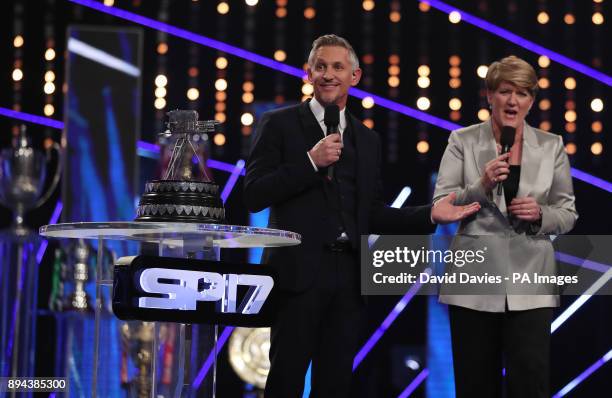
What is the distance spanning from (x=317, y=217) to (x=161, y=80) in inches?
74.6

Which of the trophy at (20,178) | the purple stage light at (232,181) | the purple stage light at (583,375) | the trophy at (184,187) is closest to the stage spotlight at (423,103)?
A: the purple stage light at (232,181)

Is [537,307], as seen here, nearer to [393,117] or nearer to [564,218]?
[564,218]

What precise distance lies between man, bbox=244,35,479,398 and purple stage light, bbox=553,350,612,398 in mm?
1794

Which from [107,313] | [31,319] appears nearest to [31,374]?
[31,319]

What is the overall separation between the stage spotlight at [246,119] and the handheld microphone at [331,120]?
1.69m

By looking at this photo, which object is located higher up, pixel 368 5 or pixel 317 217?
pixel 368 5

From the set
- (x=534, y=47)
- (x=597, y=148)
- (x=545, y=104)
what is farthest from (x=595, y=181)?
(x=534, y=47)

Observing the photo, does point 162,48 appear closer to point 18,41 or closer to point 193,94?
point 193,94

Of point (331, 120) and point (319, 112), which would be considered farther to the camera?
point (319, 112)

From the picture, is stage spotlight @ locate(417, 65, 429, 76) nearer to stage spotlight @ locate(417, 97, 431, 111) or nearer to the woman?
stage spotlight @ locate(417, 97, 431, 111)

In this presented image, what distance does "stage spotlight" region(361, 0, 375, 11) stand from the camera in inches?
187

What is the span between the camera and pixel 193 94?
466 centimetres

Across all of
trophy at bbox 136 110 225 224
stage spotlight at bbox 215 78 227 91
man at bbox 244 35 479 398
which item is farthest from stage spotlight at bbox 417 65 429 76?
trophy at bbox 136 110 225 224

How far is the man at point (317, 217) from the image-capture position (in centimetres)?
299
